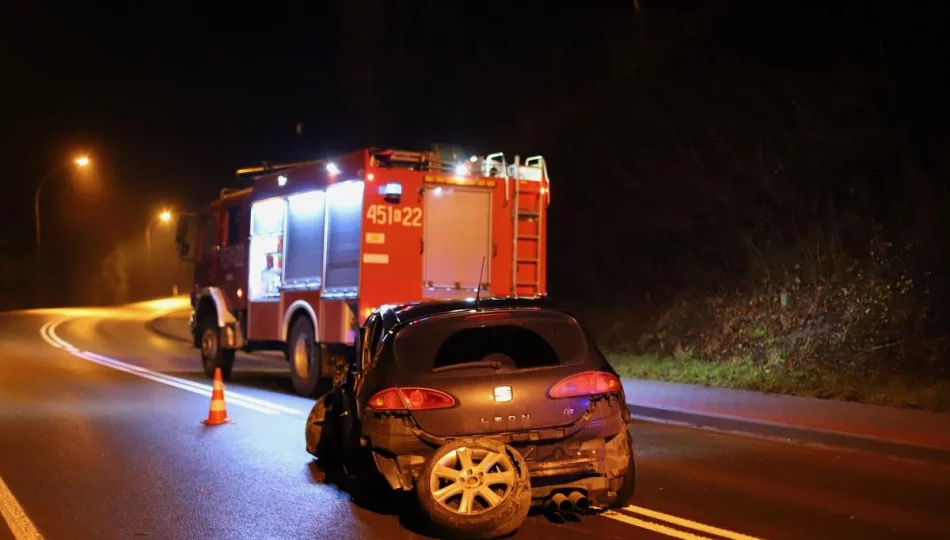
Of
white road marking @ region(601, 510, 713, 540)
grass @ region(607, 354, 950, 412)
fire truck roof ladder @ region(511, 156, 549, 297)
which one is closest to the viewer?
white road marking @ region(601, 510, 713, 540)

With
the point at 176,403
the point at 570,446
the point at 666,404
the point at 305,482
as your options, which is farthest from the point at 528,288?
the point at 570,446

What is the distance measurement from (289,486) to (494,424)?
249cm

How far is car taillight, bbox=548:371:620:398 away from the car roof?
554 millimetres

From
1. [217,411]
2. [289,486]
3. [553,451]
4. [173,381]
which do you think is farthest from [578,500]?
[173,381]

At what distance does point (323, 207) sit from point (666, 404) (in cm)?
577

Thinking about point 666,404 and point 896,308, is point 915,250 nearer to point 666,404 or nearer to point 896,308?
point 896,308

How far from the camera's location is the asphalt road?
20.6 ft

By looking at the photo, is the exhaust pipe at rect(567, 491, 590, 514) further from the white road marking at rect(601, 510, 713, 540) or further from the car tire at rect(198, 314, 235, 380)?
the car tire at rect(198, 314, 235, 380)

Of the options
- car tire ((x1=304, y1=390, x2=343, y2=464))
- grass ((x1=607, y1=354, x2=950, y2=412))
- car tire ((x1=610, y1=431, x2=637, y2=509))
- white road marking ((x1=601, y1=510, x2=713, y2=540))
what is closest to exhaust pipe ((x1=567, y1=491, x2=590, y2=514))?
car tire ((x1=610, y1=431, x2=637, y2=509))

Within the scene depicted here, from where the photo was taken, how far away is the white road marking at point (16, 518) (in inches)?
242

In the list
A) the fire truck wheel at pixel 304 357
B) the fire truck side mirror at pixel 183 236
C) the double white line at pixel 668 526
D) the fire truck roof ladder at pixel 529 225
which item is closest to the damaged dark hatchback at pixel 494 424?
the double white line at pixel 668 526

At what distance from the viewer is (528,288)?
1346 cm

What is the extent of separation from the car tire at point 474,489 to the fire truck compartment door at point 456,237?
7.00 meters

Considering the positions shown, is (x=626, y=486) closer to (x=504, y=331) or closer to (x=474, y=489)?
(x=474, y=489)
